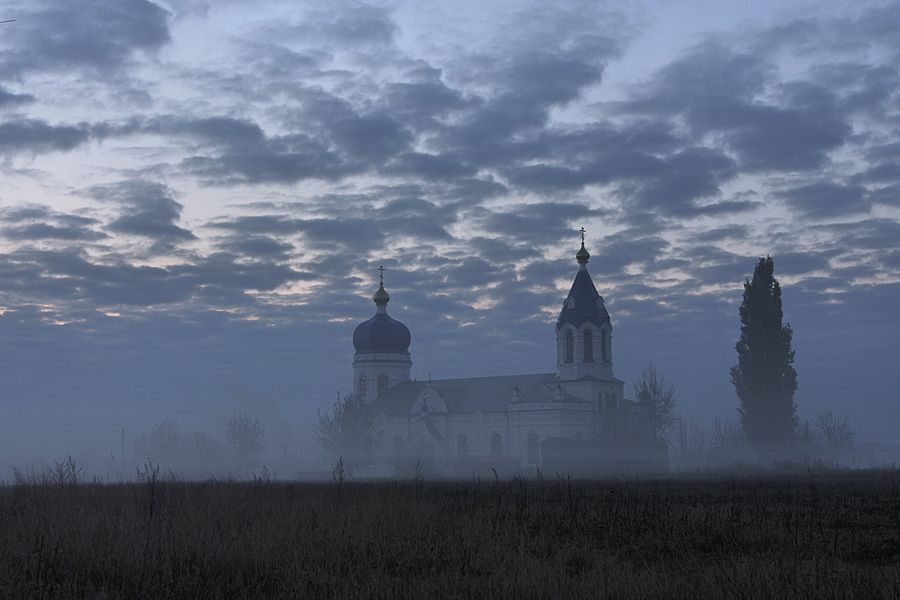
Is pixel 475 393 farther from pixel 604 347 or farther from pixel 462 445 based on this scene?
pixel 604 347

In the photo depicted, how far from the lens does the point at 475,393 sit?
112 m

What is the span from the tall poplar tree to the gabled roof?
30.0 metres

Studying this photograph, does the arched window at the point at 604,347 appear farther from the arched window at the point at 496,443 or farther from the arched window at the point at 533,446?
the arched window at the point at 496,443

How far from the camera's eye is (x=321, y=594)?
1083cm

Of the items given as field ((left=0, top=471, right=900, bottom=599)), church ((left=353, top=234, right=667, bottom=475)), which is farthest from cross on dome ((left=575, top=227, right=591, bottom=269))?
field ((left=0, top=471, right=900, bottom=599))

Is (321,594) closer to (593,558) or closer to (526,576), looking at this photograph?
(526,576)

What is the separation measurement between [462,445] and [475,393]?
21.5ft

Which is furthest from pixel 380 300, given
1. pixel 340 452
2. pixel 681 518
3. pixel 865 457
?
pixel 681 518

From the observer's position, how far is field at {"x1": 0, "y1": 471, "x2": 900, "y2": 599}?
35.7 feet

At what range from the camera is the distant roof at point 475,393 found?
104 meters

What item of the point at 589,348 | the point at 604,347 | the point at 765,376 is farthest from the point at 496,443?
the point at 765,376

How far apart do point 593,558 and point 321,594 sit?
4.12 meters

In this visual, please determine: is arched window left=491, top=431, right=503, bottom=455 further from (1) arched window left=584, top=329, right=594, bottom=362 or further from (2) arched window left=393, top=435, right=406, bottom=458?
(1) arched window left=584, top=329, right=594, bottom=362

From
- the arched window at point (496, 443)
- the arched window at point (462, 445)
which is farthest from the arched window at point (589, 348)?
the arched window at point (462, 445)
